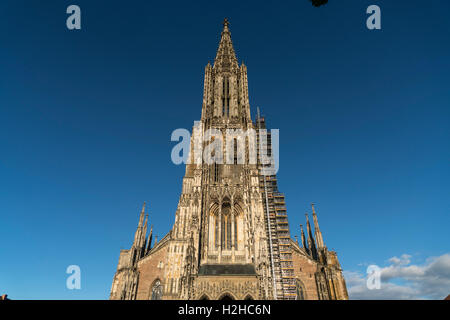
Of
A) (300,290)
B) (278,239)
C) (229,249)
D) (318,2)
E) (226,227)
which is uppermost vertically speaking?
(226,227)

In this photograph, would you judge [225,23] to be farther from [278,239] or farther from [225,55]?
[278,239]

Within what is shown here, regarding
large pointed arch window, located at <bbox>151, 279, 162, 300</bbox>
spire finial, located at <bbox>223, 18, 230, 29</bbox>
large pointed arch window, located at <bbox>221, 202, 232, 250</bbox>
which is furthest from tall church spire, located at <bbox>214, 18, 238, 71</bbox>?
large pointed arch window, located at <bbox>151, 279, 162, 300</bbox>

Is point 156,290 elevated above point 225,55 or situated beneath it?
situated beneath

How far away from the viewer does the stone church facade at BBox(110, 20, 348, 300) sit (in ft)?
70.2

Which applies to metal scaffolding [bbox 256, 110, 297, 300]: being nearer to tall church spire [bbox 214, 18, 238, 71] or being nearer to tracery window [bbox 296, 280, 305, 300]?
tracery window [bbox 296, 280, 305, 300]

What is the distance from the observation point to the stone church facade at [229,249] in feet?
70.2

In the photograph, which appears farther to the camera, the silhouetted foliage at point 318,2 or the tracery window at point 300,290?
the tracery window at point 300,290

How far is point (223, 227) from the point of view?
26.2 m

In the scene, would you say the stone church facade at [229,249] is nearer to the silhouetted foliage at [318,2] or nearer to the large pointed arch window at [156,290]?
the large pointed arch window at [156,290]

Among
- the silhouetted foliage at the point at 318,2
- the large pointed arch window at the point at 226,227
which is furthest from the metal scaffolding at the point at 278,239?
the silhouetted foliage at the point at 318,2

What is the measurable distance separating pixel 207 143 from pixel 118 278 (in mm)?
17717

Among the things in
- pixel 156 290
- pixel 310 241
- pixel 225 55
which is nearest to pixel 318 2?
pixel 156 290

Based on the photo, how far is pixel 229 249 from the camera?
24859mm
